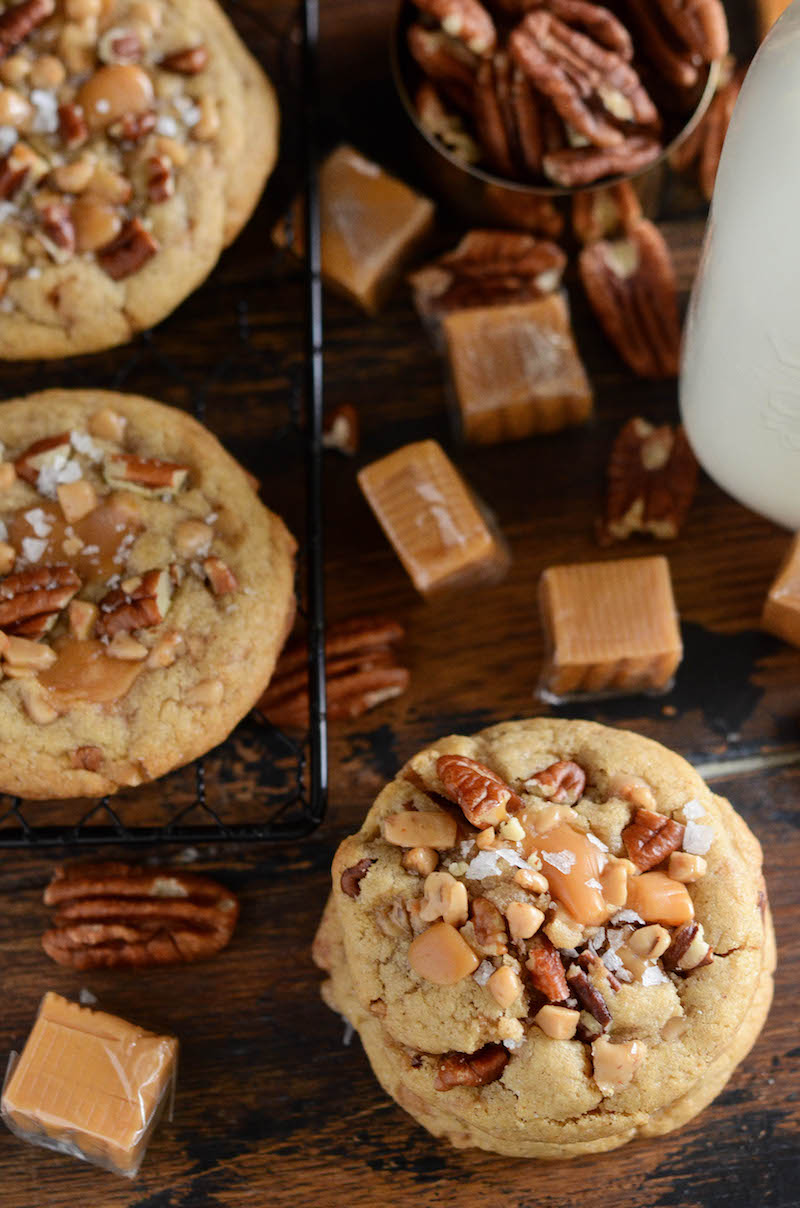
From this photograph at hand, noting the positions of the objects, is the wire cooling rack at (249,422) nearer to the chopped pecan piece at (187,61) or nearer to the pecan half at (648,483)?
the chopped pecan piece at (187,61)

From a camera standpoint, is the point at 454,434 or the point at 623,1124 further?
the point at 454,434

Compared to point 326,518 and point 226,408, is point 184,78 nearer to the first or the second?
point 226,408

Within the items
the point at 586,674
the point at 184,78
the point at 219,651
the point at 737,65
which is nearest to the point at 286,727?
the point at 219,651

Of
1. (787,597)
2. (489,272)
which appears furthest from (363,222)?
(787,597)

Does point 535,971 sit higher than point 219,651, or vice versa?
point 219,651

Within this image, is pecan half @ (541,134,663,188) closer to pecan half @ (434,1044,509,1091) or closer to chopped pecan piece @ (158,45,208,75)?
chopped pecan piece @ (158,45,208,75)

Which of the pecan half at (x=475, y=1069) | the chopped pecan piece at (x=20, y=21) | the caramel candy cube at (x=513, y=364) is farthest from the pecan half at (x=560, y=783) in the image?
the chopped pecan piece at (x=20, y=21)

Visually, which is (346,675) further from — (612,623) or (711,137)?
(711,137)

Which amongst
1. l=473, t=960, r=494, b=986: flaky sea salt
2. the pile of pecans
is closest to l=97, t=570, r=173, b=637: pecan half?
l=473, t=960, r=494, b=986: flaky sea salt
